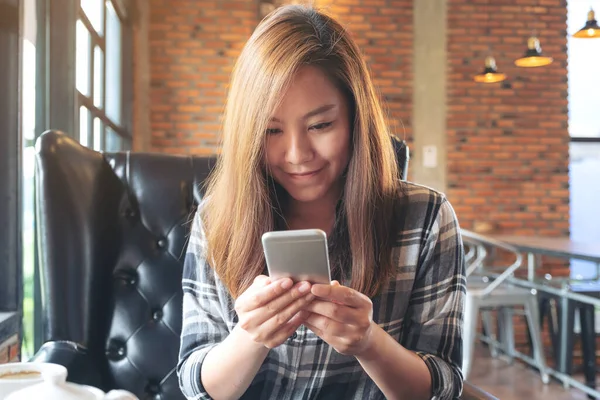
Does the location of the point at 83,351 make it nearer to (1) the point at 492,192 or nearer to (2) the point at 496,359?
(2) the point at 496,359

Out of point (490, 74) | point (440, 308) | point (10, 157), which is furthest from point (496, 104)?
point (440, 308)

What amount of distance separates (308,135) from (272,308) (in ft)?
Answer: 1.10

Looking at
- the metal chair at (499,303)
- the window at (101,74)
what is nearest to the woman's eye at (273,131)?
the window at (101,74)

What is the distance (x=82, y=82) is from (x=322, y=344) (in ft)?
7.92

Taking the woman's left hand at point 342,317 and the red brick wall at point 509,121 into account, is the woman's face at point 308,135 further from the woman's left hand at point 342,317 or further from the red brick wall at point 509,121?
the red brick wall at point 509,121

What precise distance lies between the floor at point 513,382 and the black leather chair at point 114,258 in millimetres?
2829

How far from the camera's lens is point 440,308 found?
3.80 ft

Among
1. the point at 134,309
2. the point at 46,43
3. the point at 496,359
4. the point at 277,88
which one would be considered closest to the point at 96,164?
the point at 134,309

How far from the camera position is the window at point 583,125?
5.93 metres

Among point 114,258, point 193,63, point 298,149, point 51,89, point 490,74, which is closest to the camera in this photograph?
point 298,149

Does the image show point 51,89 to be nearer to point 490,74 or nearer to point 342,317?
point 342,317

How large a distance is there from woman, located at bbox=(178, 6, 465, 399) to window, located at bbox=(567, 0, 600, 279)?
5.23 meters

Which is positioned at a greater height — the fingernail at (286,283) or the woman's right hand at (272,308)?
the fingernail at (286,283)

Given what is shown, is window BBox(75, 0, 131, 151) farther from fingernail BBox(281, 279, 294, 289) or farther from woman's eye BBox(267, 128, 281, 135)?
fingernail BBox(281, 279, 294, 289)
